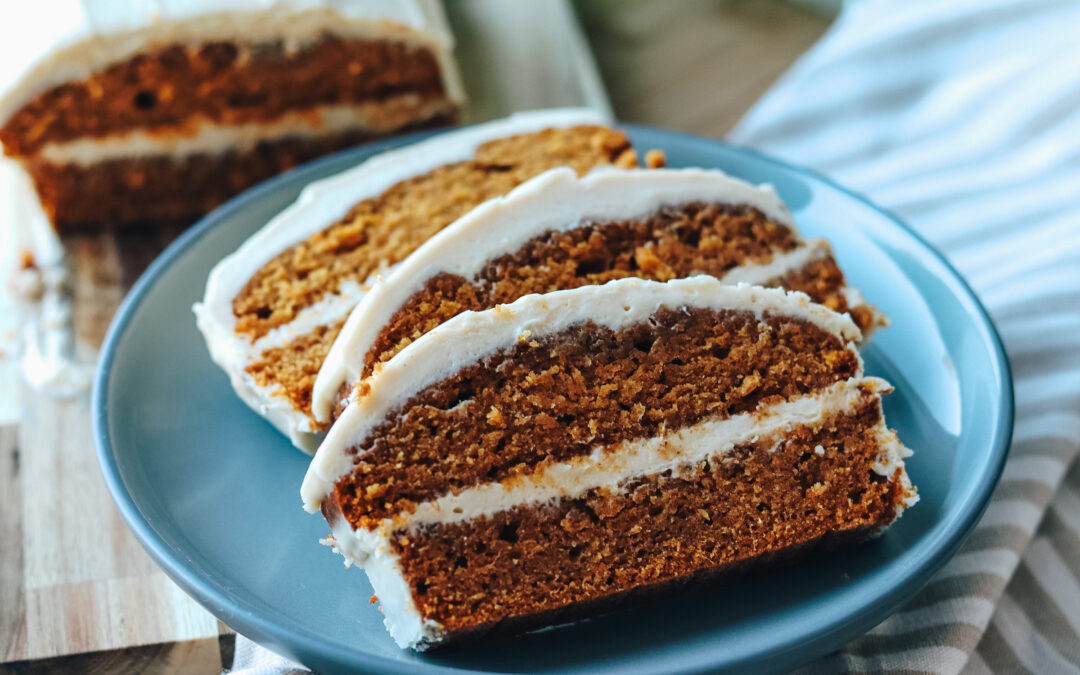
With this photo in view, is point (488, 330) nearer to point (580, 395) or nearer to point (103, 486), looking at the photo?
point (580, 395)

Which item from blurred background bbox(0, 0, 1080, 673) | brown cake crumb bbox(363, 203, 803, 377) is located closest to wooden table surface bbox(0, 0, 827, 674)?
blurred background bbox(0, 0, 1080, 673)

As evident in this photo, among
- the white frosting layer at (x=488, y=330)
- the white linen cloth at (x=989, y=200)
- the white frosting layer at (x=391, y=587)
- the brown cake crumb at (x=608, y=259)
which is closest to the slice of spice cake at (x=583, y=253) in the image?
the brown cake crumb at (x=608, y=259)

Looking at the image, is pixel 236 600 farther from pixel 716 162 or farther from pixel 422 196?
pixel 716 162

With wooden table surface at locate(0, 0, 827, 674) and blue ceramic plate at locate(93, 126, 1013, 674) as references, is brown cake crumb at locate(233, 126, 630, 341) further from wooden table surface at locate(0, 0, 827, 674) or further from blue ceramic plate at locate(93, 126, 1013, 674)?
wooden table surface at locate(0, 0, 827, 674)

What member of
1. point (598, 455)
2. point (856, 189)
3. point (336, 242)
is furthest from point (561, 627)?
point (856, 189)

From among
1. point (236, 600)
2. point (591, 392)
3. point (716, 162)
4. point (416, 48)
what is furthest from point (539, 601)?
point (416, 48)

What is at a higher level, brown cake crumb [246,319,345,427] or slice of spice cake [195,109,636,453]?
slice of spice cake [195,109,636,453]

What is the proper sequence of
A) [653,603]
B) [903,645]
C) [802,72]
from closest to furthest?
1. [653,603]
2. [903,645]
3. [802,72]
